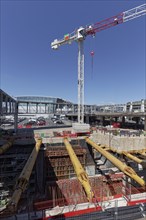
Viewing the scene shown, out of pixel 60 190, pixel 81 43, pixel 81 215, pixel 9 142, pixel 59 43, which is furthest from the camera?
pixel 59 43

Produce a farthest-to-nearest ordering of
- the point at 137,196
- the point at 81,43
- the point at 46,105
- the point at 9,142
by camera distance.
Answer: the point at 46,105 < the point at 81,43 < the point at 9,142 < the point at 137,196

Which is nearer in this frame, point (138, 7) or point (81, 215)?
point (81, 215)

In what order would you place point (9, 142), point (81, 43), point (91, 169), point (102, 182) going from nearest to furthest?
point (102, 182), point (9, 142), point (91, 169), point (81, 43)

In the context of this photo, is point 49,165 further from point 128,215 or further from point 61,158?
point 128,215

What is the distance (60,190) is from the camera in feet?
58.3

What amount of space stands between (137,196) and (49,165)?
45.7ft

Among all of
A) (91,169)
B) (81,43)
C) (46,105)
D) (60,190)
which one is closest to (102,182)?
(91,169)

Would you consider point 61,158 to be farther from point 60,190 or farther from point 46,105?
point 46,105

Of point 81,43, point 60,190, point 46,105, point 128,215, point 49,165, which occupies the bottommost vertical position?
point 60,190

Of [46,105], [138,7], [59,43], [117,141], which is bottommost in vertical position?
[117,141]

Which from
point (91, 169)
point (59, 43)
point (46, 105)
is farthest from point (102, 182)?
point (46, 105)

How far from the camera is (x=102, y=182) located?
19.0m

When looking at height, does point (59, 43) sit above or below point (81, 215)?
above

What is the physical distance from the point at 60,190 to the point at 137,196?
11100 millimetres
